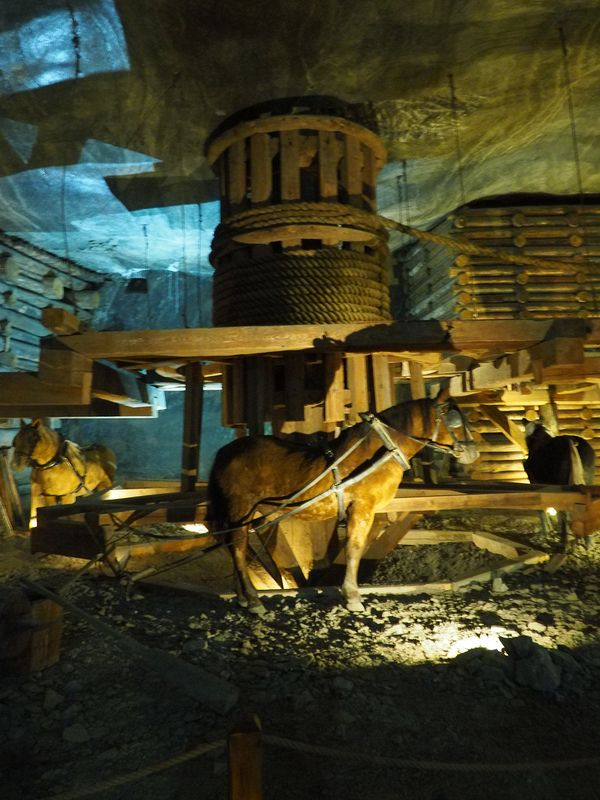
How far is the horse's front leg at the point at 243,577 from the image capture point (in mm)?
4684

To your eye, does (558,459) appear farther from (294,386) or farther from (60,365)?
(60,365)

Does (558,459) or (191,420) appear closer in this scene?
(191,420)

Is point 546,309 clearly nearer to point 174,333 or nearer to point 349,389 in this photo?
point 349,389

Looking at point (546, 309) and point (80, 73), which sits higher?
point (80, 73)

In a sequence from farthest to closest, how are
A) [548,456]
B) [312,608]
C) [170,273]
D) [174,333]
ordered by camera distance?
[170,273] → [548,456] → [174,333] → [312,608]

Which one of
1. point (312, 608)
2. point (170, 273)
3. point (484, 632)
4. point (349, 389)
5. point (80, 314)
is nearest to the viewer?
point (484, 632)

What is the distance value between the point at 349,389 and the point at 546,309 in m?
7.38

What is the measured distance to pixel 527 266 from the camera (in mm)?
11625

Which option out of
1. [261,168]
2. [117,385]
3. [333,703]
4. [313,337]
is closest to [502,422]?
[313,337]

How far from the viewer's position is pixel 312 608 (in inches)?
186

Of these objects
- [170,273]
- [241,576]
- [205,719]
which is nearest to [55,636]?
[205,719]

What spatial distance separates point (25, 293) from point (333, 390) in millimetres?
9559

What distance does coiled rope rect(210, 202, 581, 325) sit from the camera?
19.9 ft

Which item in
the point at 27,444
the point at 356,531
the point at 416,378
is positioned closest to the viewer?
the point at 356,531
